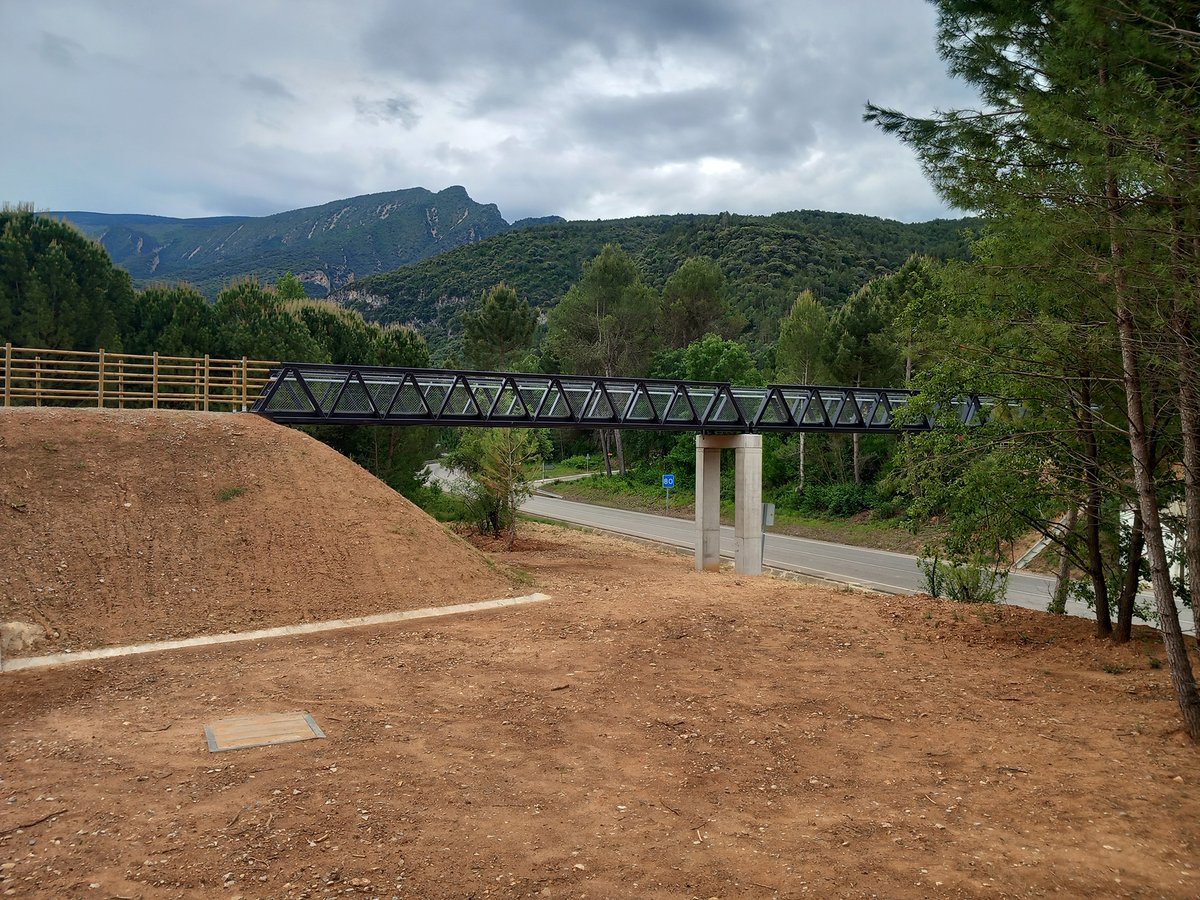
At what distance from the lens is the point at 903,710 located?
33.2 ft

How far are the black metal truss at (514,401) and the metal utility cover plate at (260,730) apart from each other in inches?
567

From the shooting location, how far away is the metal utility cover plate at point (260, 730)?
345 inches

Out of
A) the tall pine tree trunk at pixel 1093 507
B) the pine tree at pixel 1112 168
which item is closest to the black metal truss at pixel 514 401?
the tall pine tree trunk at pixel 1093 507

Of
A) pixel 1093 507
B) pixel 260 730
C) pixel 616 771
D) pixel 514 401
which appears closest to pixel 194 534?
pixel 260 730

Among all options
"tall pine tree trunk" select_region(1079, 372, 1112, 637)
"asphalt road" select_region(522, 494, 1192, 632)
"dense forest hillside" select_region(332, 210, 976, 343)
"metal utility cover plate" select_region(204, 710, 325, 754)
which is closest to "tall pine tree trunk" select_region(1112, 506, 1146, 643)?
"tall pine tree trunk" select_region(1079, 372, 1112, 637)

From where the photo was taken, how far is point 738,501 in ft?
96.1

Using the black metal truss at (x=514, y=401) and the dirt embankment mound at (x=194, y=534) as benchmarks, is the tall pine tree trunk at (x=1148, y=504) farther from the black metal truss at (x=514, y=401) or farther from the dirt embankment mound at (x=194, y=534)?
the dirt embankment mound at (x=194, y=534)

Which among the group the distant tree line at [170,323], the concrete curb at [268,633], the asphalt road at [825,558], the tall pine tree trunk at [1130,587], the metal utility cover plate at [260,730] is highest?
the distant tree line at [170,323]

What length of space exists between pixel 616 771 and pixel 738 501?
21.8 meters

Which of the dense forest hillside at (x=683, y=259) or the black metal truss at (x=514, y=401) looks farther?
the dense forest hillside at (x=683, y=259)

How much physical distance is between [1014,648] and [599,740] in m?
8.19

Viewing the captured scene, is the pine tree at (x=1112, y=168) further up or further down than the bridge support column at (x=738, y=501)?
further up

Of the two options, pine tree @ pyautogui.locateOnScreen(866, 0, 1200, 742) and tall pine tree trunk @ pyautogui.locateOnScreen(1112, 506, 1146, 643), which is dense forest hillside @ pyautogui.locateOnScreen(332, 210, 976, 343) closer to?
tall pine tree trunk @ pyautogui.locateOnScreen(1112, 506, 1146, 643)

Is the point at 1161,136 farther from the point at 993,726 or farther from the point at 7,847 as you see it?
the point at 7,847
